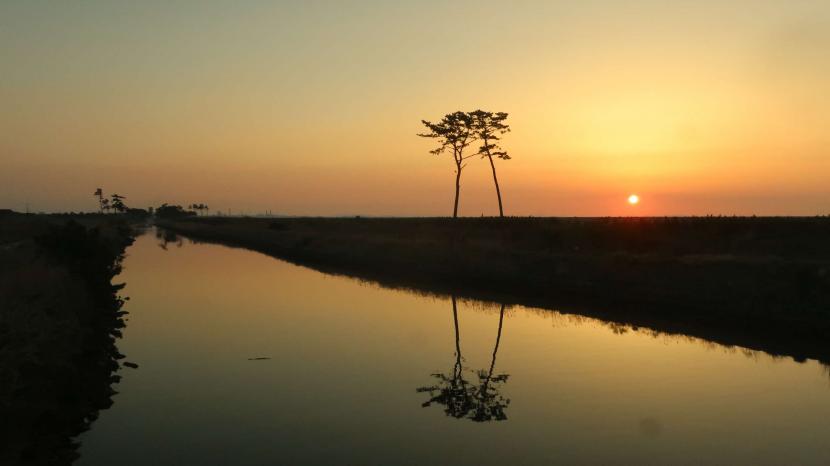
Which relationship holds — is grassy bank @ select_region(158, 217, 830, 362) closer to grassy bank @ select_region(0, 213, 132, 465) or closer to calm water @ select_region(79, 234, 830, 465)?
calm water @ select_region(79, 234, 830, 465)

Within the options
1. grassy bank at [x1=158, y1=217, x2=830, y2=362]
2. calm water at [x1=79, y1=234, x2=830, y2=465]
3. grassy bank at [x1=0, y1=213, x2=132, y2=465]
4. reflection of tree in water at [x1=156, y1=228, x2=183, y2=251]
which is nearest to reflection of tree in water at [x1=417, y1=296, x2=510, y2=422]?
calm water at [x1=79, y1=234, x2=830, y2=465]

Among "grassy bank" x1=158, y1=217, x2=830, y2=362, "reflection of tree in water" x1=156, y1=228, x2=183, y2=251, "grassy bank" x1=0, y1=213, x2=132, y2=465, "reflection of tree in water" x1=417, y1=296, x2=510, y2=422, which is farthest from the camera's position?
"reflection of tree in water" x1=156, y1=228, x2=183, y2=251

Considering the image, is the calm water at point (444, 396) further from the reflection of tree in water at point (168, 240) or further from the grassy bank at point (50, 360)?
the reflection of tree in water at point (168, 240)

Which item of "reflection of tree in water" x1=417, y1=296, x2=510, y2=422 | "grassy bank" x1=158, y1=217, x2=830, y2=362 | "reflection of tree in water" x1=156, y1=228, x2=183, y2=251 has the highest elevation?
"grassy bank" x1=158, y1=217, x2=830, y2=362

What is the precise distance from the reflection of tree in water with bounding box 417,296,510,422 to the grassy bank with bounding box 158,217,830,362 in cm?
1026

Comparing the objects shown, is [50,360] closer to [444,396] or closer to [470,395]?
[444,396]

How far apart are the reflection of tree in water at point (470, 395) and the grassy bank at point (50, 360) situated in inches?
309

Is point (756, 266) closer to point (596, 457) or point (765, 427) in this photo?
point (765, 427)

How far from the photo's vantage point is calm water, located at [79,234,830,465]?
11.7m

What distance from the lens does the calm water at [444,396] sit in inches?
459

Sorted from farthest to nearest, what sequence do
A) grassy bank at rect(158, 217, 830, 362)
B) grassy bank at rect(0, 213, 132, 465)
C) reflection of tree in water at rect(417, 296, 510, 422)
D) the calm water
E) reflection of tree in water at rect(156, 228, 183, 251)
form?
reflection of tree in water at rect(156, 228, 183, 251) < grassy bank at rect(158, 217, 830, 362) < reflection of tree in water at rect(417, 296, 510, 422) < the calm water < grassy bank at rect(0, 213, 132, 465)

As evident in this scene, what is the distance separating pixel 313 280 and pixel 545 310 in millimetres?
18879

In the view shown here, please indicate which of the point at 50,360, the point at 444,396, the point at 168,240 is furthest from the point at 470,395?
the point at 168,240

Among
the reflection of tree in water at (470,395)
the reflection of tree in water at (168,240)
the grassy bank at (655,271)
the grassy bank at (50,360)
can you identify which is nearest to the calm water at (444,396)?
the reflection of tree in water at (470,395)
